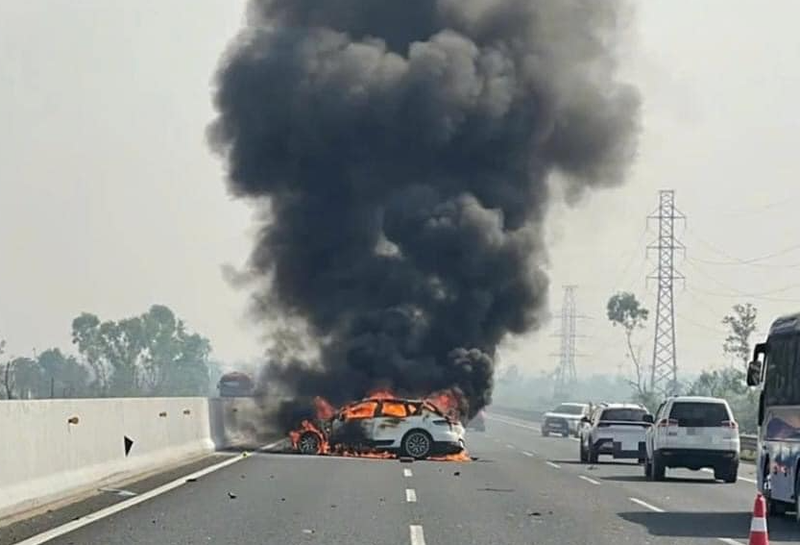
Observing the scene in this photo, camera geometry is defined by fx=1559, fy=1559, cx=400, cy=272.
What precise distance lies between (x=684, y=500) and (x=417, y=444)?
39.8 feet

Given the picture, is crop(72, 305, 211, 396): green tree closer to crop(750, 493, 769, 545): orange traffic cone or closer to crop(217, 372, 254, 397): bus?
crop(217, 372, 254, 397): bus

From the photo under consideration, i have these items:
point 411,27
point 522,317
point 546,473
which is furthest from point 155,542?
point 411,27

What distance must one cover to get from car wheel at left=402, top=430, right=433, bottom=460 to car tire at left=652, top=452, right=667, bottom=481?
6520mm

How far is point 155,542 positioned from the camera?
15.8 meters

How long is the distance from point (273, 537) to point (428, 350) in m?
33.8

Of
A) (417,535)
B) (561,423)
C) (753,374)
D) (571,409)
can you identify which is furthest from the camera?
(571,409)

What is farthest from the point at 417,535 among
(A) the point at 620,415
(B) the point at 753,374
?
(A) the point at 620,415

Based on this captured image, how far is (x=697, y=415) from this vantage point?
30734mm

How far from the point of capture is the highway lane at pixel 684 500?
734 inches

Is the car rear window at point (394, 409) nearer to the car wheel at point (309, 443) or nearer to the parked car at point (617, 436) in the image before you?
the car wheel at point (309, 443)

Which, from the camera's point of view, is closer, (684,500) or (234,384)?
(684,500)

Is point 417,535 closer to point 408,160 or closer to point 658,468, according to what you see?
point 658,468

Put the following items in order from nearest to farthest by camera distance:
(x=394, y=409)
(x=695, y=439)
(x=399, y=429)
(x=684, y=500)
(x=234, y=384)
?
1. (x=684, y=500)
2. (x=695, y=439)
3. (x=399, y=429)
4. (x=394, y=409)
5. (x=234, y=384)

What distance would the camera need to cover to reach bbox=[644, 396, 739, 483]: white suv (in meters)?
30.5
